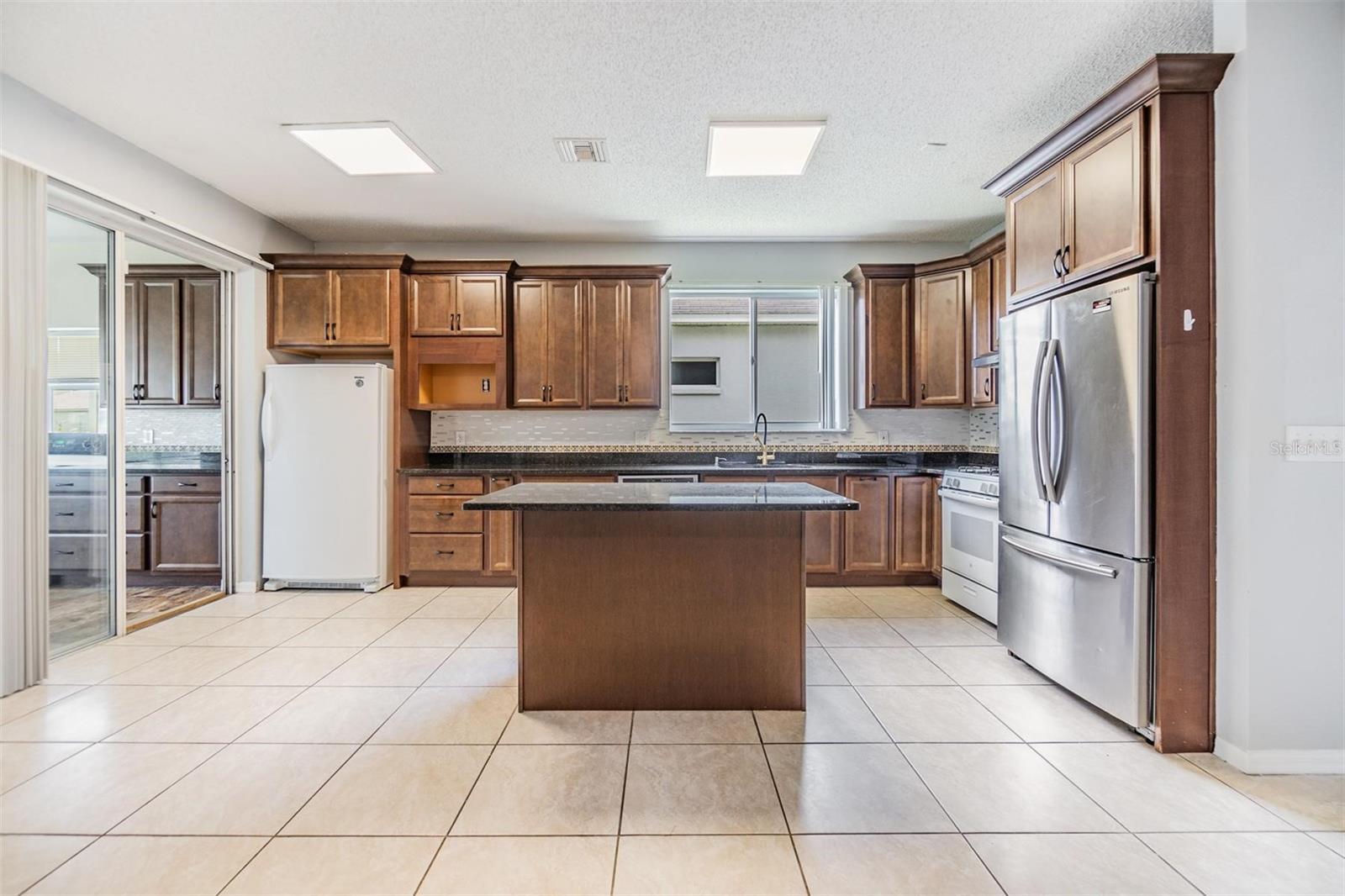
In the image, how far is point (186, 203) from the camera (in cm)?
376

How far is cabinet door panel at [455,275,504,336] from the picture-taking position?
15.4ft

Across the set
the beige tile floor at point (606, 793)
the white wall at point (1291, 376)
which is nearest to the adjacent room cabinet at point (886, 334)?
the beige tile floor at point (606, 793)

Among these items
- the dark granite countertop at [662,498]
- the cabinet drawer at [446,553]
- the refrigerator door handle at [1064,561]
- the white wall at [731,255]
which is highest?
the white wall at [731,255]

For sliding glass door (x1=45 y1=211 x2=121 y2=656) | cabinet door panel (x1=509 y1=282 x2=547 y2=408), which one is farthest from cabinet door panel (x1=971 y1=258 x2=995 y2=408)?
sliding glass door (x1=45 y1=211 x2=121 y2=656)

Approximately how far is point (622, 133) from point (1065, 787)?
3.43 metres

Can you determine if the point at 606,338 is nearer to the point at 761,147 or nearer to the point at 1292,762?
the point at 761,147

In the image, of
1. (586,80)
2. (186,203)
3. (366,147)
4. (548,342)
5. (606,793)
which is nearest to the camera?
(606,793)

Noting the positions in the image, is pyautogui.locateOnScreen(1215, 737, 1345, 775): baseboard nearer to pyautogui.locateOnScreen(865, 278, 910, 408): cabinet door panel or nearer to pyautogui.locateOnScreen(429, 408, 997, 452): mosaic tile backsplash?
pyautogui.locateOnScreen(865, 278, 910, 408): cabinet door panel

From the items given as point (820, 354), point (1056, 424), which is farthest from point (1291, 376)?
point (820, 354)

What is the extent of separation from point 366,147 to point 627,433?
108 inches

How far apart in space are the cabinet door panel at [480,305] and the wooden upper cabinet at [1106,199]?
370cm

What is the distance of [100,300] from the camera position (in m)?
3.35

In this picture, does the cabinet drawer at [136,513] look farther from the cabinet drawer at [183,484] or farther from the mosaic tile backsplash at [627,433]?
the mosaic tile backsplash at [627,433]

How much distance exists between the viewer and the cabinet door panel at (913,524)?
4.52 meters
